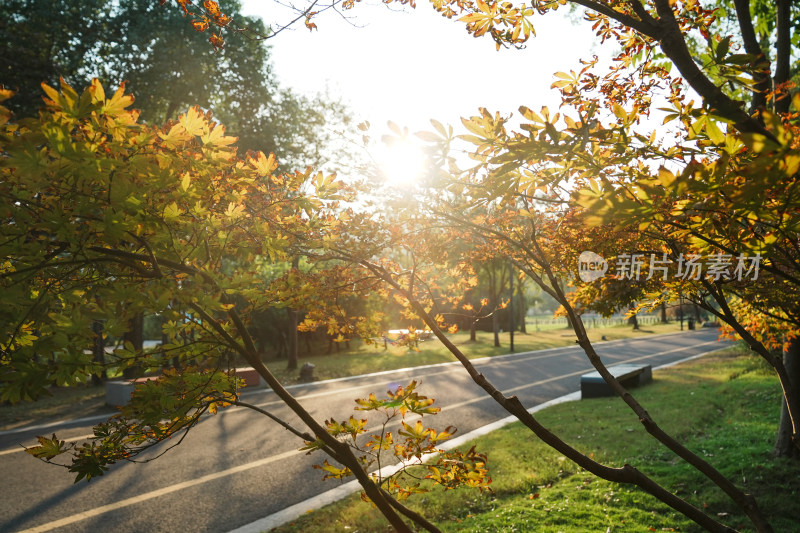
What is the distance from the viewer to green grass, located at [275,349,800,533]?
5.25 m

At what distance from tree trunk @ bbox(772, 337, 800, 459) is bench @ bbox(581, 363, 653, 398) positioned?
4.59m

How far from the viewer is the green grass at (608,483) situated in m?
5.25

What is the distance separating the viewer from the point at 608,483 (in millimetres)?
6215

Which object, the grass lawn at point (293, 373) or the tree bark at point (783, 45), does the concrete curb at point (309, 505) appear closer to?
the grass lawn at point (293, 373)

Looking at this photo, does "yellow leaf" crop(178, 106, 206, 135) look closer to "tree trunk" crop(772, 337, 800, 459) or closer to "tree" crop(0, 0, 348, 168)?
"tree trunk" crop(772, 337, 800, 459)

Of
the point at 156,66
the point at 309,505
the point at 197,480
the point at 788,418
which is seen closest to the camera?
the point at 309,505

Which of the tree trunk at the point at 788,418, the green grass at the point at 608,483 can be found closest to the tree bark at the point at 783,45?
the tree trunk at the point at 788,418

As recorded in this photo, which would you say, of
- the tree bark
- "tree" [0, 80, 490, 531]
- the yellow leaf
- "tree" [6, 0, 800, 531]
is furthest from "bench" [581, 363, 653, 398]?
the yellow leaf

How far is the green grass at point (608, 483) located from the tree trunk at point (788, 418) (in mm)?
222

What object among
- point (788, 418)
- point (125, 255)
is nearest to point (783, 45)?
point (788, 418)

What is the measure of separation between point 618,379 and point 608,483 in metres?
7.08

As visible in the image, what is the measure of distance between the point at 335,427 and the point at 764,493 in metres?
5.90

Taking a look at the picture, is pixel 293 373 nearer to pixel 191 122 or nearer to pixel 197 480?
pixel 197 480

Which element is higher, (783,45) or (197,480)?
(783,45)
